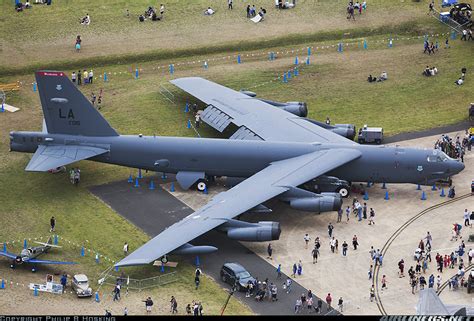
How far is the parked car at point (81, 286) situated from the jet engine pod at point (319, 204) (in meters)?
22.1

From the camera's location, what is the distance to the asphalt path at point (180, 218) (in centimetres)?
9094

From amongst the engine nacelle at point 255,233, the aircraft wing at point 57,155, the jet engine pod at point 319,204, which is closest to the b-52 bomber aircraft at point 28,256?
the aircraft wing at point 57,155

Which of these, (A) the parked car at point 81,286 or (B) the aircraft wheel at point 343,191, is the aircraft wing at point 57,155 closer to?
(A) the parked car at point 81,286

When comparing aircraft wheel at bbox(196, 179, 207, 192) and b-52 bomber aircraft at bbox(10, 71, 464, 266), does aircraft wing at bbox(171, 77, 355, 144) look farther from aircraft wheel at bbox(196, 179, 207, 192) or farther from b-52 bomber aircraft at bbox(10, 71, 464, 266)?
aircraft wheel at bbox(196, 179, 207, 192)

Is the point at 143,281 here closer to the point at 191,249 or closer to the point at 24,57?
the point at 191,249

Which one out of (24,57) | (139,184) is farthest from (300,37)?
(139,184)

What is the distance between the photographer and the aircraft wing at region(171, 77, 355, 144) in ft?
375

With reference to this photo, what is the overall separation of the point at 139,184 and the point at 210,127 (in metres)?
16.3

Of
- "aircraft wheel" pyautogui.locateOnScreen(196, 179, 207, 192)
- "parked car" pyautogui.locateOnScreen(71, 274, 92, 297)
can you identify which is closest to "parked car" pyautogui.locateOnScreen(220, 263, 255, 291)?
"parked car" pyautogui.locateOnScreen(71, 274, 92, 297)

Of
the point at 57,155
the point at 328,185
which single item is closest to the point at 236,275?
the point at 328,185

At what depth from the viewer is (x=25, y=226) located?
340 feet

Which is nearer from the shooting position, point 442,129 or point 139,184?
point 139,184

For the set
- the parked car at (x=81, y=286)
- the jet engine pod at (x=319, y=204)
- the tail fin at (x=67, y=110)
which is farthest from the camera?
the tail fin at (x=67, y=110)

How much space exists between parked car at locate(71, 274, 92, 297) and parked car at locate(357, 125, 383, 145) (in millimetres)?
40844
